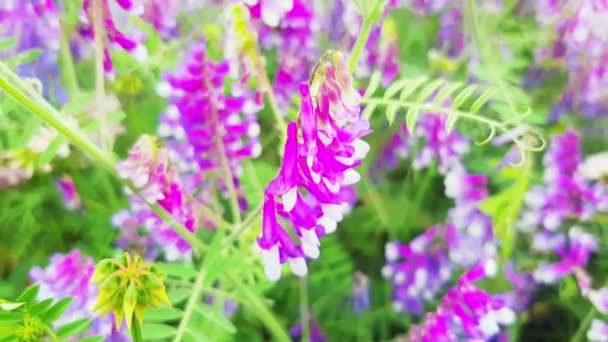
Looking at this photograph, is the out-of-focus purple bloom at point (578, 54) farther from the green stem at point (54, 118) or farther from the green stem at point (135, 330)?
the green stem at point (135, 330)

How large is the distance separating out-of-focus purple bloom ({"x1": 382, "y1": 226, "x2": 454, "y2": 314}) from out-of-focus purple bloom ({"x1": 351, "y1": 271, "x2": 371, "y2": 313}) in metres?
0.05

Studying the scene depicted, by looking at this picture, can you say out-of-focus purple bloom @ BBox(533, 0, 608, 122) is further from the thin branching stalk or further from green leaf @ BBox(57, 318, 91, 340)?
green leaf @ BBox(57, 318, 91, 340)

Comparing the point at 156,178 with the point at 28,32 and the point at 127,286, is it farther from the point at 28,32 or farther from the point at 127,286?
the point at 28,32

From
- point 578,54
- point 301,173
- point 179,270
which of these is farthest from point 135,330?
point 578,54

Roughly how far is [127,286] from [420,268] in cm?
69

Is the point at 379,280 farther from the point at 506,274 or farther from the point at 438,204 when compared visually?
the point at 506,274

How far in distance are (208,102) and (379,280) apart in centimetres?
67

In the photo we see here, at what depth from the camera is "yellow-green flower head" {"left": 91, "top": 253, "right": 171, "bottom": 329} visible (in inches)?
22.3

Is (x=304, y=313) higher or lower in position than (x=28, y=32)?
lower

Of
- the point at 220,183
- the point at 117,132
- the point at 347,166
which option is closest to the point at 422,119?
the point at 220,183

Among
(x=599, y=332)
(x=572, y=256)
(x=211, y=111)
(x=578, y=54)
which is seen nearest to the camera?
(x=211, y=111)

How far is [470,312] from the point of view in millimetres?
931

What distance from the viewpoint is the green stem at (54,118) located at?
719 mm

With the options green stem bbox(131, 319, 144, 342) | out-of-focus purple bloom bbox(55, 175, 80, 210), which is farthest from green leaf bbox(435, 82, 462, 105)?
out-of-focus purple bloom bbox(55, 175, 80, 210)
